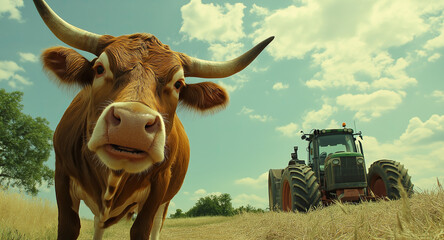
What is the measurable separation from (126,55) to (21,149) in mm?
21929

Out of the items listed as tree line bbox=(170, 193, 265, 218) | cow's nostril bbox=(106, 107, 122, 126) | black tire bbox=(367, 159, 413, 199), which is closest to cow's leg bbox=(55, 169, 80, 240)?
cow's nostril bbox=(106, 107, 122, 126)

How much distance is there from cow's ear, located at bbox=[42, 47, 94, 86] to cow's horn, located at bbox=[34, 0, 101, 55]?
11cm

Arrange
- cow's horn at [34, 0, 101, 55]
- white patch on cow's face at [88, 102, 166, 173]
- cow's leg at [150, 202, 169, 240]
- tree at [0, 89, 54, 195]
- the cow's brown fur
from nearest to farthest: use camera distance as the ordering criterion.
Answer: white patch on cow's face at [88, 102, 166, 173]
the cow's brown fur
cow's horn at [34, 0, 101, 55]
cow's leg at [150, 202, 169, 240]
tree at [0, 89, 54, 195]

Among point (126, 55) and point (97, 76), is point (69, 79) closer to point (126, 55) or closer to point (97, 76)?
point (97, 76)

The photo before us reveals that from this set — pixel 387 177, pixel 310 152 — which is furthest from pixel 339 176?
pixel 310 152

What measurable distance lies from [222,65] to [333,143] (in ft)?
20.3

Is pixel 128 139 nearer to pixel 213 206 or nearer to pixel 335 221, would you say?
pixel 335 221

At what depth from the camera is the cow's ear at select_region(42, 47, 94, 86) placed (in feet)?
9.95

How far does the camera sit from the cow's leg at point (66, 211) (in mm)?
2996

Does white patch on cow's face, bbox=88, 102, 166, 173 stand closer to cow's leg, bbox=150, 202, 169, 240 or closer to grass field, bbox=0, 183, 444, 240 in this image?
grass field, bbox=0, 183, 444, 240

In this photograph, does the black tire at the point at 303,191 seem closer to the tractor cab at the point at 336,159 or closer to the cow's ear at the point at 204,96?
the tractor cab at the point at 336,159

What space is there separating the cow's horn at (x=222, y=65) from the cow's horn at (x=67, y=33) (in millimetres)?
989

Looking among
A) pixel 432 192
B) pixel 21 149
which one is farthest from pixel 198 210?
pixel 432 192

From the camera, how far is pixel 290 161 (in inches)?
409
